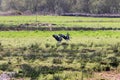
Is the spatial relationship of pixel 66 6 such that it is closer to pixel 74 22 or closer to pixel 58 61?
pixel 74 22

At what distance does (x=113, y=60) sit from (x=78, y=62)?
221cm

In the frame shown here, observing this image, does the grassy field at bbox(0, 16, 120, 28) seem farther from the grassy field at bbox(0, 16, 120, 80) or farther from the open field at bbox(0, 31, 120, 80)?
the grassy field at bbox(0, 16, 120, 80)

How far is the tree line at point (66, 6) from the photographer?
134375 millimetres

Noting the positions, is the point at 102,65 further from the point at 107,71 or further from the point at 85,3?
the point at 85,3

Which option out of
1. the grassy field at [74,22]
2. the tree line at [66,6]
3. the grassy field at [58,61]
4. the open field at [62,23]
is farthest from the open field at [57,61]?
the tree line at [66,6]

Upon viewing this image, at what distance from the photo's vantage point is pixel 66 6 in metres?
150

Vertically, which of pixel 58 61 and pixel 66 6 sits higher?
pixel 58 61

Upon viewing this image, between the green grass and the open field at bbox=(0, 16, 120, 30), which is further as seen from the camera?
the open field at bbox=(0, 16, 120, 30)

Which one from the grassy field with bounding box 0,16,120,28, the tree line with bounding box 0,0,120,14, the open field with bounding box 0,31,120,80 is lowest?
the tree line with bounding box 0,0,120,14

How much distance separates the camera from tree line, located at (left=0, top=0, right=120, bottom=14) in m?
134

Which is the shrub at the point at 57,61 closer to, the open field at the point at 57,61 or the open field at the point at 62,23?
the open field at the point at 57,61

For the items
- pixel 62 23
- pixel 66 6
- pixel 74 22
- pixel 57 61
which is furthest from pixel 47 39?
pixel 66 6

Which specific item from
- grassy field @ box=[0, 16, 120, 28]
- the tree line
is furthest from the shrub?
the tree line

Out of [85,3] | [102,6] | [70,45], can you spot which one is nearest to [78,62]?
[70,45]
